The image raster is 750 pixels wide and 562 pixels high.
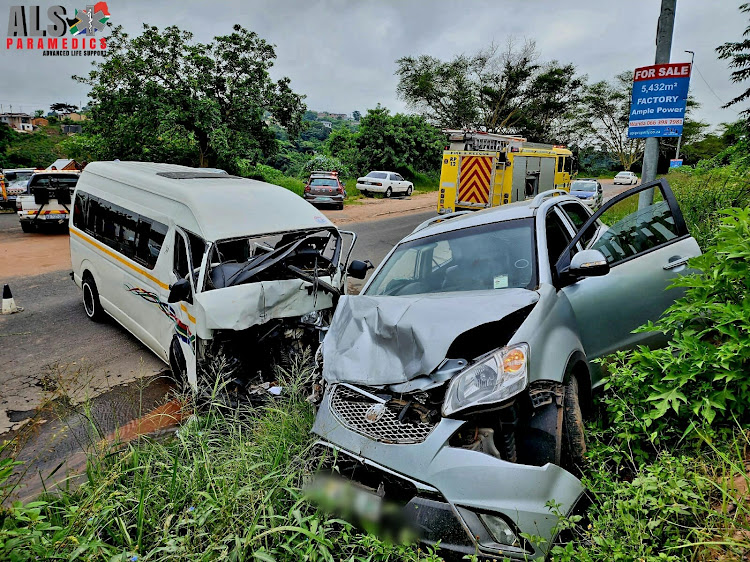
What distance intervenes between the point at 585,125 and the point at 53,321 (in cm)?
5906

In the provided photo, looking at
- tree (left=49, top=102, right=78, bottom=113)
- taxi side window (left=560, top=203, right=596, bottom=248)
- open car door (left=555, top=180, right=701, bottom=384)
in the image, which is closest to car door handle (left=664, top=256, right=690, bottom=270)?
open car door (left=555, top=180, right=701, bottom=384)

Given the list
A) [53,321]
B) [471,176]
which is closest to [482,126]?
[471,176]

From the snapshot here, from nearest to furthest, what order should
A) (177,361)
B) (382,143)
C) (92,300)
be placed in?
1. (177,361)
2. (92,300)
3. (382,143)

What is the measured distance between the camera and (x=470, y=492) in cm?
238

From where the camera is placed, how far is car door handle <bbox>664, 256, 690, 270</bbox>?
4.17 m

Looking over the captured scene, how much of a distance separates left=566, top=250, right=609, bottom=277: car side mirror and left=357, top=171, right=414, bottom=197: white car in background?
24615 millimetres

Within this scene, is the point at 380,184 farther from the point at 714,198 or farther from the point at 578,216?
the point at 578,216

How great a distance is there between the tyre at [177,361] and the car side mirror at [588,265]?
358 cm

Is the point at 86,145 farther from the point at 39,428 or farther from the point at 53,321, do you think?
the point at 39,428

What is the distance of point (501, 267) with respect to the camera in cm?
372

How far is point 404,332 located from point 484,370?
0.54 metres

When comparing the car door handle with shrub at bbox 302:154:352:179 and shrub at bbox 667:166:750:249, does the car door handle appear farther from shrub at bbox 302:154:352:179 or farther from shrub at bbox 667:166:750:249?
shrub at bbox 302:154:352:179

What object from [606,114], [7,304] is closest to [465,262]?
[7,304]

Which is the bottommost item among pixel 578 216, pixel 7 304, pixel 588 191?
pixel 7 304
